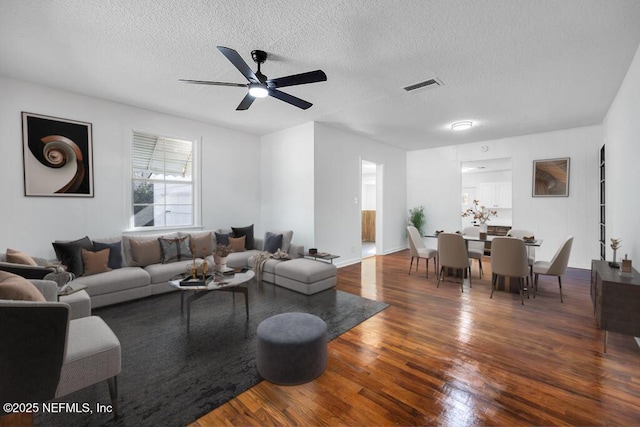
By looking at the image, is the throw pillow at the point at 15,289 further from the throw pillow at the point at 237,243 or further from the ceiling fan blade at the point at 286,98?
the throw pillow at the point at 237,243

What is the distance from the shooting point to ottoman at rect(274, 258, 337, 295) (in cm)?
407

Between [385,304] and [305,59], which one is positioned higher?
[305,59]

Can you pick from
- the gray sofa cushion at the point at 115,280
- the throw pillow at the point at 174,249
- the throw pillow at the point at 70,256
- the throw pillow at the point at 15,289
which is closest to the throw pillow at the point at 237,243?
the throw pillow at the point at 174,249

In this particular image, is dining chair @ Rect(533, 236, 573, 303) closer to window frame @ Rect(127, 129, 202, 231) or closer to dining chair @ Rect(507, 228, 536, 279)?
dining chair @ Rect(507, 228, 536, 279)


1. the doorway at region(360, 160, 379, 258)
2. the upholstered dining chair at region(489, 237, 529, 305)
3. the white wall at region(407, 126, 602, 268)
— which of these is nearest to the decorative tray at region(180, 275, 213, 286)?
the upholstered dining chair at region(489, 237, 529, 305)

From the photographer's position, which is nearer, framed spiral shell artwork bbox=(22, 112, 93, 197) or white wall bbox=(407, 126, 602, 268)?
framed spiral shell artwork bbox=(22, 112, 93, 197)

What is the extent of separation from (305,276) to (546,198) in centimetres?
560

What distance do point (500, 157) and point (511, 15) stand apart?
5.09 metres

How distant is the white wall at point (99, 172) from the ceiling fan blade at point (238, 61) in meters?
3.09

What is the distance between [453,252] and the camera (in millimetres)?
4367

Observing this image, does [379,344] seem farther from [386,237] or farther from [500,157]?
[500,157]

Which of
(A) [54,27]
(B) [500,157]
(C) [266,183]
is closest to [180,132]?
(C) [266,183]

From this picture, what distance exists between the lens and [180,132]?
203 inches

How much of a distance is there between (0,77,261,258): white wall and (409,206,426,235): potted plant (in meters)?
4.66
